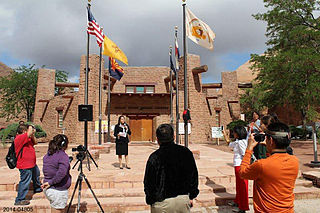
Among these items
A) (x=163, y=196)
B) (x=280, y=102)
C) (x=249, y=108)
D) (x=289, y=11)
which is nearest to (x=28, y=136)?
(x=163, y=196)

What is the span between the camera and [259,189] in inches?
86.8

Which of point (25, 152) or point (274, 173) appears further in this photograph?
point (25, 152)

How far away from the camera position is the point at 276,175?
2.07 metres

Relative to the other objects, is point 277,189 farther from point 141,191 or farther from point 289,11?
point 289,11

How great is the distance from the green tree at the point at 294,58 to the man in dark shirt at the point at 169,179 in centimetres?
1229

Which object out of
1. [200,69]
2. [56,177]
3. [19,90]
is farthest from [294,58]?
[19,90]

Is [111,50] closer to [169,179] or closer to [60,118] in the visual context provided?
[169,179]

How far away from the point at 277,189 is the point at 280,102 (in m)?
15.5

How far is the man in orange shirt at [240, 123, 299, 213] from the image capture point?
6.79 feet

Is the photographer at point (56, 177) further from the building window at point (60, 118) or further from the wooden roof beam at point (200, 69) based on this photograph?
the building window at point (60, 118)

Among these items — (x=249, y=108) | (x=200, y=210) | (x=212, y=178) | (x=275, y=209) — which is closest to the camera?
(x=275, y=209)

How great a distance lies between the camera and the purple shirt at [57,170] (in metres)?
2.85

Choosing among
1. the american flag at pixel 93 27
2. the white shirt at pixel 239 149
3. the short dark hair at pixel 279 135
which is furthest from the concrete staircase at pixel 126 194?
the american flag at pixel 93 27

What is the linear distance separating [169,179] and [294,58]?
12783 millimetres
